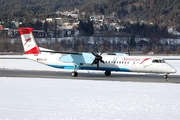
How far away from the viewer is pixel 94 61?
4028 centimetres

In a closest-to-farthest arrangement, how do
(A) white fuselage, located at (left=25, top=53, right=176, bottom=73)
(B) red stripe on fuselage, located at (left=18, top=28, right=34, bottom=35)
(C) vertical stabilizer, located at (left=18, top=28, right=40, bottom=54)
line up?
1. (A) white fuselage, located at (left=25, top=53, right=176, bottom=73)
2. (C) vertical stabilizer, located at (left=18, top=28, right=40, bottom=54)
3. (B) red stripe on fuselage, located at (left=18, top=28, right=34, bottom=35)

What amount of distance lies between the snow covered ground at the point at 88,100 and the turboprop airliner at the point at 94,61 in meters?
5.03

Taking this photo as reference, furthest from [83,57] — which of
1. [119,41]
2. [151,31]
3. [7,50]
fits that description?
[151,31]

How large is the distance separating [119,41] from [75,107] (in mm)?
123701

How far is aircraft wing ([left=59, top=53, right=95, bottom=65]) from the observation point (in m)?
40.3

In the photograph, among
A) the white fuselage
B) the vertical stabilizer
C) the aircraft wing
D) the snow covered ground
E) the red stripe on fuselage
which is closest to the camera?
the snow covered ground

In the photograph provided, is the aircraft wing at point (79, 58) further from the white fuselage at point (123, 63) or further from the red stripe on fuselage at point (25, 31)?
the red stripe on fuselage at point (25, 31)

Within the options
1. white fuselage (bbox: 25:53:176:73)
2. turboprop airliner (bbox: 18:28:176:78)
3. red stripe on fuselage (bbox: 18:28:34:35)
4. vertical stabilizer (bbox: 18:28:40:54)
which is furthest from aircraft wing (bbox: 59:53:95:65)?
red stripe on fuselage (bbox: 18:28:34:35)

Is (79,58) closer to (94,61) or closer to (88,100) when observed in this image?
(94,61)

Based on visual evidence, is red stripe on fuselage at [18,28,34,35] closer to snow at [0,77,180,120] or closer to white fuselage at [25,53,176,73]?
white fuselage at [25,53,176,73]

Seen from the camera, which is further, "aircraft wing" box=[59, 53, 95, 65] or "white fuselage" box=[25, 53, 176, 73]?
"aircraft wing" box=[59, 53, 95, 65]

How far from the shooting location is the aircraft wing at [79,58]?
40312 mm

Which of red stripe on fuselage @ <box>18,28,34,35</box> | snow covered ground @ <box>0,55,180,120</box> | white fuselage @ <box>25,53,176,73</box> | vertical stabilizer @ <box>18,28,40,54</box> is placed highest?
red stripe on fuselage @ <box>18,28,34,35</box>

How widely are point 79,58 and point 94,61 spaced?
153 centimetres
